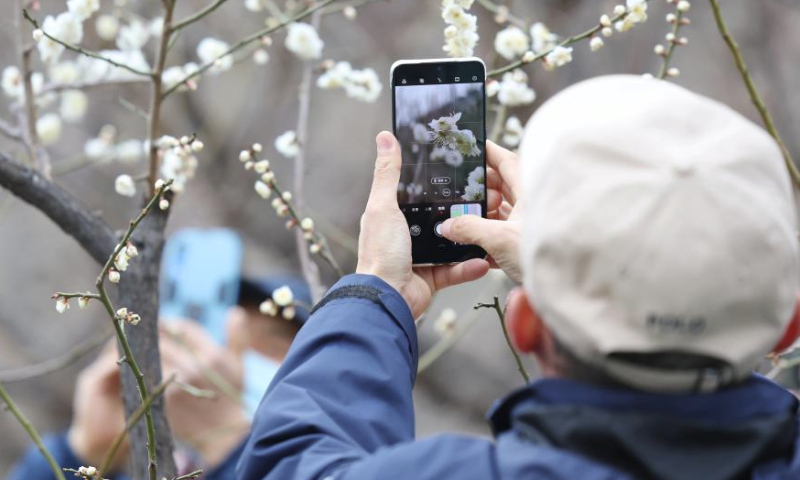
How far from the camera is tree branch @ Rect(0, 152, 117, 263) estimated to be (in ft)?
5.69

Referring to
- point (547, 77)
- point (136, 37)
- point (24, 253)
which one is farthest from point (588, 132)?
point (24, 253)

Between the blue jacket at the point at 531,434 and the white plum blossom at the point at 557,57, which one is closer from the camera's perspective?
the blue jacket at the point at 531,434

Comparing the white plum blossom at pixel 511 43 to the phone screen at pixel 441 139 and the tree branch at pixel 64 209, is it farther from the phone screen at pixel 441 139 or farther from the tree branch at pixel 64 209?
the tree branch at pixel 64 209

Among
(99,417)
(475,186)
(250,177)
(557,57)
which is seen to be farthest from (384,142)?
(250,177)

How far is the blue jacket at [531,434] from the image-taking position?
36.3 inches

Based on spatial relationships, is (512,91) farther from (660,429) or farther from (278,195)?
(660,429)

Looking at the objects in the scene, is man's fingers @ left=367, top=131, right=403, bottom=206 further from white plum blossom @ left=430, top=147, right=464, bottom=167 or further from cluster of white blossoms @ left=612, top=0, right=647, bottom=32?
cluster of white blossoms @ left=612, top=0, right=647, bottom=32

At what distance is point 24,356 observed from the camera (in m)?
5.70

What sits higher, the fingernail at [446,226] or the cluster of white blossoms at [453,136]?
the cluster of white blossoms at [453,136]

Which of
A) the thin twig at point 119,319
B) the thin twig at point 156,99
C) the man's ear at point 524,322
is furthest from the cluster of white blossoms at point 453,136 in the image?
the thin twig at point 156,99

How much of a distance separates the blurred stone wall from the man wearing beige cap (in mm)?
4251

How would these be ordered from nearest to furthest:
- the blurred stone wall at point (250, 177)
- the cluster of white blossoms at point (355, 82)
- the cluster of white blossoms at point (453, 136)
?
the cluster of white blossoms at point (453, 136)
the cluster of white blossoms at point (355, 82)
the blurred stone wall at point (250, 177)

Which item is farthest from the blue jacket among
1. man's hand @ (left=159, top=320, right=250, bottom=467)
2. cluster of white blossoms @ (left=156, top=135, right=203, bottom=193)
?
man's hand @ (left=159, top=320, right=250, bottom=467)

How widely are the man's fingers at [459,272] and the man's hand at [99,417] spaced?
228cm
